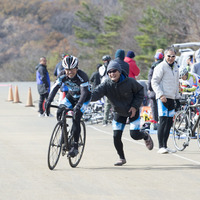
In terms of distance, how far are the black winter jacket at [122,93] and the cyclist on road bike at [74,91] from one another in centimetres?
18

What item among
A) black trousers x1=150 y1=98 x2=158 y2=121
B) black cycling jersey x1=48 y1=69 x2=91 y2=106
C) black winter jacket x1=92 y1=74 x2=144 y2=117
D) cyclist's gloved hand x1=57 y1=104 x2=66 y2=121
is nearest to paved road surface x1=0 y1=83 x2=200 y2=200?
cyclist's gloved hand x1=57 y1=104 x2=66 y2=121

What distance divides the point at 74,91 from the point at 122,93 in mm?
734

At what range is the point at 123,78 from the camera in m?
9.72

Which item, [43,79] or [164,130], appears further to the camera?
[43,79]

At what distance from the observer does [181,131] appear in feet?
40.2

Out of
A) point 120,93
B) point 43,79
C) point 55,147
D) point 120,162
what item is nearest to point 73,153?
point 55,147

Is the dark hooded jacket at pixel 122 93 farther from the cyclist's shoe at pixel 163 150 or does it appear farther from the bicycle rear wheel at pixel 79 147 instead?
the cyclist's shoe at pixel 163 150

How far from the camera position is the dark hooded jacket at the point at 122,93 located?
970 cm

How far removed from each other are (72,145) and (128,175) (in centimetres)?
112

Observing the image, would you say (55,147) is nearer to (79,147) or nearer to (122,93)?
(79,147)

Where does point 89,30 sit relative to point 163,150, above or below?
above

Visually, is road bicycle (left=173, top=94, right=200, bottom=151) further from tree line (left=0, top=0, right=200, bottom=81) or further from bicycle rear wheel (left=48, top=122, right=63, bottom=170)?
tree line (left=0, top=0, right=200, bottom=81)

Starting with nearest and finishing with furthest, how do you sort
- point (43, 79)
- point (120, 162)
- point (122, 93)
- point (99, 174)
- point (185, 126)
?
point (99, 174) → point (122, 93) → point (120, 162) → point (185, 126) → point (43, 79)

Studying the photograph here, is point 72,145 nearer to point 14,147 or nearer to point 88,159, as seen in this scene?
point 88,159
